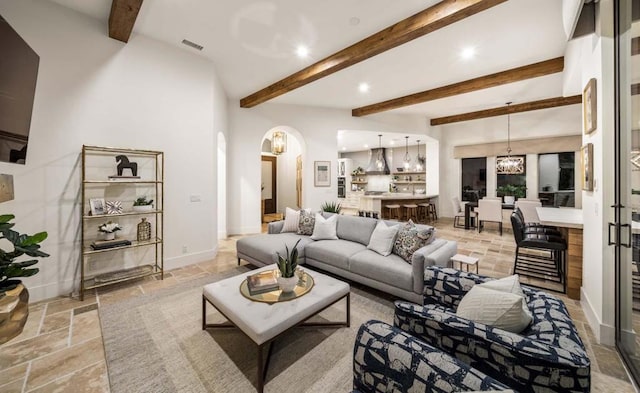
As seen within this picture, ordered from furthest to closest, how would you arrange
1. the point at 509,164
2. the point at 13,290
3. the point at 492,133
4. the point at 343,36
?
the point at 492,133, the point at 509,164, the point at 343,36, the point at 13,290

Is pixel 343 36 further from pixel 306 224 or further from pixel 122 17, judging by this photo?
pixel 306 224

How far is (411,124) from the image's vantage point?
305 inches

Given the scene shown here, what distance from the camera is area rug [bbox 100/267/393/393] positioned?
1.69m

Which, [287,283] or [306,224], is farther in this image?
[306,224]

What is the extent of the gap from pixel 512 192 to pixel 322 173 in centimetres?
561

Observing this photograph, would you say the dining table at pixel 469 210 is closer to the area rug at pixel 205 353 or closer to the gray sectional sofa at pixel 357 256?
the gray sectional sofa at pixel 357 256

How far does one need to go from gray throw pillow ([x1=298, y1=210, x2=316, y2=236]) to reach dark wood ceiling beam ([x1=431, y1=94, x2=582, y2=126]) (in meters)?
5.91

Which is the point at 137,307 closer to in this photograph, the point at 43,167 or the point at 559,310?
the point at 43,167

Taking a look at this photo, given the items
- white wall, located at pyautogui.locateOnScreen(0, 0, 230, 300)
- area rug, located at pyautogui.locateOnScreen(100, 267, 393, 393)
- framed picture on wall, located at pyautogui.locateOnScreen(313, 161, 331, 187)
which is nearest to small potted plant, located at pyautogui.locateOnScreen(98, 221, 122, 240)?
white wall, located at pyautogui.locateOnScreen(0, 0, 230, 300)

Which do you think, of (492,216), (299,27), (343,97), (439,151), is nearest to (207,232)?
(299,27)

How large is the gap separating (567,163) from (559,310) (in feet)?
25.5

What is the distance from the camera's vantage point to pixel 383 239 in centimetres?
314

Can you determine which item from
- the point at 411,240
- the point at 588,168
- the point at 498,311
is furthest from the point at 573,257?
the point at 498,311

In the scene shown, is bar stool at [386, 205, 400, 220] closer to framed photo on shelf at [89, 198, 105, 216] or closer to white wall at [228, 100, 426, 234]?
white wall at [228, 100, 426, 234]
